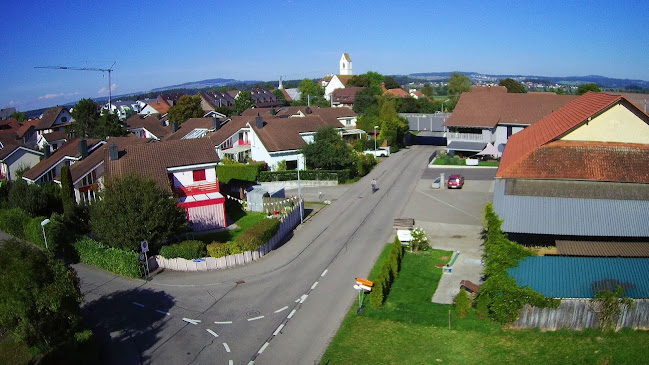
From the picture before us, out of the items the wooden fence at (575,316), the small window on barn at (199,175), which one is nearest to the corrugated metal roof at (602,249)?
the wooden fence at (575,316)

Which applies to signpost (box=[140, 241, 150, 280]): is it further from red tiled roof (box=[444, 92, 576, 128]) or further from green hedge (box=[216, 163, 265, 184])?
red tiled roof (box=[444, 92, 576, 128])

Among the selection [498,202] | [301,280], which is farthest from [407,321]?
[498,202]

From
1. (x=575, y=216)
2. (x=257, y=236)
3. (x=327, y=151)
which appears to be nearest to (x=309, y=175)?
(x=327, y=151)

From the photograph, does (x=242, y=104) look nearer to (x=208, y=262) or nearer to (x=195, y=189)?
(x=195, y=189)

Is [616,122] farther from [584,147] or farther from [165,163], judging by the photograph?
[165,163]

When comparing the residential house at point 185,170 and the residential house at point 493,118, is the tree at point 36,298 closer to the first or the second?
the residential house at point 185,170

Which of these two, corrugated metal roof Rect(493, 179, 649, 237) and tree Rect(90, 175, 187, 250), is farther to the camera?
tree Rect(90, 175, 187, 250)

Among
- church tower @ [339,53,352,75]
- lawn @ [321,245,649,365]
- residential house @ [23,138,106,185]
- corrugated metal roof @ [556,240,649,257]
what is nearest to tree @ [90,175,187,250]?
lawn @ [321,245,649,365]
